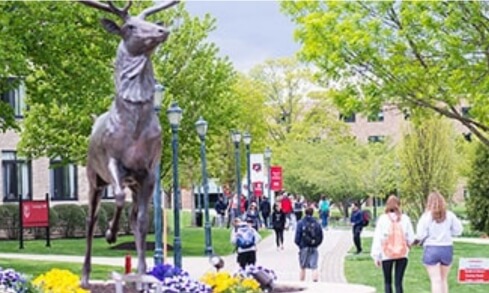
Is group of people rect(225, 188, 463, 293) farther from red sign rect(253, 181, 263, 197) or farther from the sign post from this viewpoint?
red sign rect(253, 181, 263, 197)

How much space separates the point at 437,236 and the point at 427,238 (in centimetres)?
15

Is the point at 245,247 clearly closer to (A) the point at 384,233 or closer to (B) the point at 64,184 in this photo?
(A) the point at 384,233

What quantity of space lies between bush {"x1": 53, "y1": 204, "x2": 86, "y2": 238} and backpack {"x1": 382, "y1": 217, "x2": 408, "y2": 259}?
30.4m

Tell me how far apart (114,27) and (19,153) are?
30.8 m

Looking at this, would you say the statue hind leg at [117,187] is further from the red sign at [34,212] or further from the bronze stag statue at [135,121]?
the red sign at [34,212]

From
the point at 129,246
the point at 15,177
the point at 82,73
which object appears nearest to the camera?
the point at 82,73

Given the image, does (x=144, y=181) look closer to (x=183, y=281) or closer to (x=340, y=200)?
(x=183, y=281)

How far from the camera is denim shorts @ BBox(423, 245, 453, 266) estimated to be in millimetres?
16281

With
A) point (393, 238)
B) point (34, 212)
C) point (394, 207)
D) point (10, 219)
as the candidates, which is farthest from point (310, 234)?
point (10, 219)

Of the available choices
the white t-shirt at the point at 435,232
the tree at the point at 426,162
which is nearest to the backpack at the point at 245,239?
the white t-shirt at the point at 435,232

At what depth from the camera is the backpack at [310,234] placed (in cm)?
2169

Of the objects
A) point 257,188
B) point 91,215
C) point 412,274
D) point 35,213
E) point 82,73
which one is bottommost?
point 412,274

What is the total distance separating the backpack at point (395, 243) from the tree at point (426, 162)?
111ft

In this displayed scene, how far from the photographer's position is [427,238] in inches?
640
